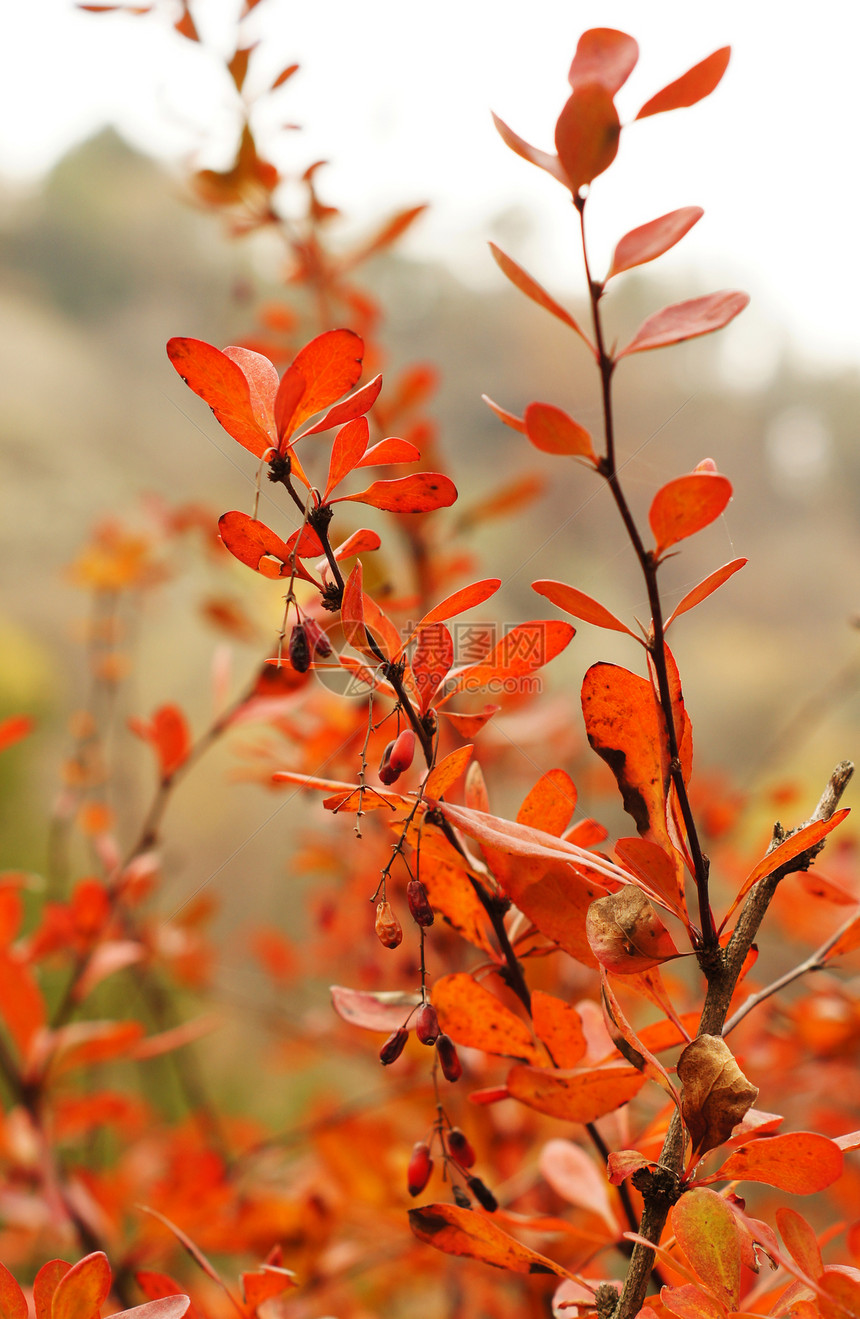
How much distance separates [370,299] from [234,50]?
301mm

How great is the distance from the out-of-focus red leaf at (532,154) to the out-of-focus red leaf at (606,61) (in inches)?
0.7

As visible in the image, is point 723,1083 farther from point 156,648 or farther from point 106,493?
point 106,493

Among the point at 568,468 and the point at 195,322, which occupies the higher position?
the point at 195,322

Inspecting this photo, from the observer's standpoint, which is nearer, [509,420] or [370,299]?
[509,420]

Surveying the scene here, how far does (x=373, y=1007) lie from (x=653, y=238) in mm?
260

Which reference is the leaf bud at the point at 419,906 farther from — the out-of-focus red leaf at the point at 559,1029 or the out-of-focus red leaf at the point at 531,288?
the out-of-focus red leaf at the point at 531,288

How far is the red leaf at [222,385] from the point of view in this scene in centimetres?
23

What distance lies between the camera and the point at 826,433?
6.40 feet

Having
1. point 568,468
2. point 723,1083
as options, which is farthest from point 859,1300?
point 568,468

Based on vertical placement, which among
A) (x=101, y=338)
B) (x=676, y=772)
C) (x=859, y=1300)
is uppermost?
(x=101, y=338)

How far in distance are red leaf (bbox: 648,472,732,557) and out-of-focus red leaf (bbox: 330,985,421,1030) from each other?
18 centimetres

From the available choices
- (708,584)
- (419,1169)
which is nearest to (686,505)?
(708,584)

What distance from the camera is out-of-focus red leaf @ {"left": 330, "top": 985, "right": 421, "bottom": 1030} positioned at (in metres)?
0.28

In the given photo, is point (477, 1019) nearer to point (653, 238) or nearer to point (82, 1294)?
point (82, 1294)
